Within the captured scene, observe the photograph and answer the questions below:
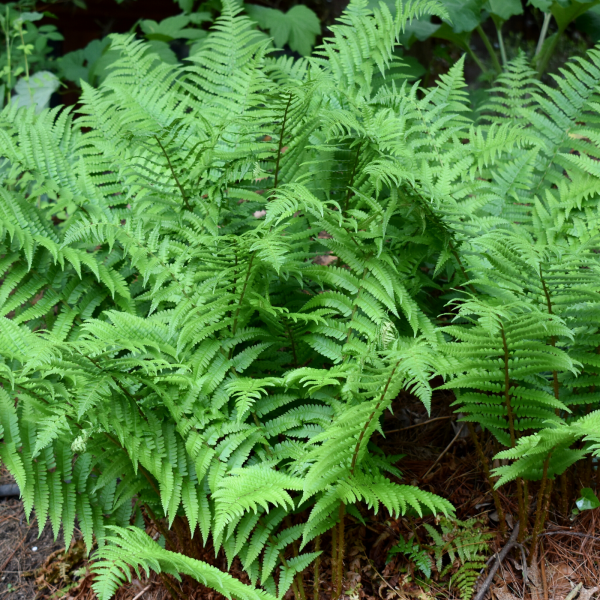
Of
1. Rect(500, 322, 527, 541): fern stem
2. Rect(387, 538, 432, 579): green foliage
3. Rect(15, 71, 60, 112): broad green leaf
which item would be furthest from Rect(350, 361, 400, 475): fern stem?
Rect(15, 71, 60, 112): broad green leaf

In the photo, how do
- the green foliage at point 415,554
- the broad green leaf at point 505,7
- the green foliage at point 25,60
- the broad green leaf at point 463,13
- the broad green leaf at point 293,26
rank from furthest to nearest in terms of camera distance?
the green foliage at point 25,60, the broad green leaf at point 293,26, the broad green leaf at point 505,7, the broad green leaf at point 463,13, the green foliage at point 415,554

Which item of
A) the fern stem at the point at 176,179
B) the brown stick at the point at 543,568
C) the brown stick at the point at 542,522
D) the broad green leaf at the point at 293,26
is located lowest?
the brown stick at the point at 543,568

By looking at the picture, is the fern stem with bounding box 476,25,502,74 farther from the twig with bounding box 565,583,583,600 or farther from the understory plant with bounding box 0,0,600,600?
the twig with bounding box 565,583,583,600

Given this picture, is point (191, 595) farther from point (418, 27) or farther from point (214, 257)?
point (418, 27)

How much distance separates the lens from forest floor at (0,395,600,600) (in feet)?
5.35

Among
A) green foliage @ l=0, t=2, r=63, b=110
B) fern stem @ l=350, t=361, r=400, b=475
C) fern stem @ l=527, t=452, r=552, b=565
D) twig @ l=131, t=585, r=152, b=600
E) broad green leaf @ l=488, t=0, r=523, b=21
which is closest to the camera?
fern stem @ l=350, t=361, r=400, b=475

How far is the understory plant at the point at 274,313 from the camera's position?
1491 millimetres

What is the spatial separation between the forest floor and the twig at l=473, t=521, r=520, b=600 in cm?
3

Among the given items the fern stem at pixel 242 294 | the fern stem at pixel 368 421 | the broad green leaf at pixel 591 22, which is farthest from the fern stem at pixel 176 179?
the broad green leaf at pixel 591 22

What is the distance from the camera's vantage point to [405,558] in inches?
69.9

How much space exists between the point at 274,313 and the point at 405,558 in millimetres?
892

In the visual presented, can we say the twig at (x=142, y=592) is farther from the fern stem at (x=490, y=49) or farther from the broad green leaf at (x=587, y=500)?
the fern stem at (x=490, y=49)

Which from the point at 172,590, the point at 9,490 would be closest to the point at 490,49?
the point at 172,590

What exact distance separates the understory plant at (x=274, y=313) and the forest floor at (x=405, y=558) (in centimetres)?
10
